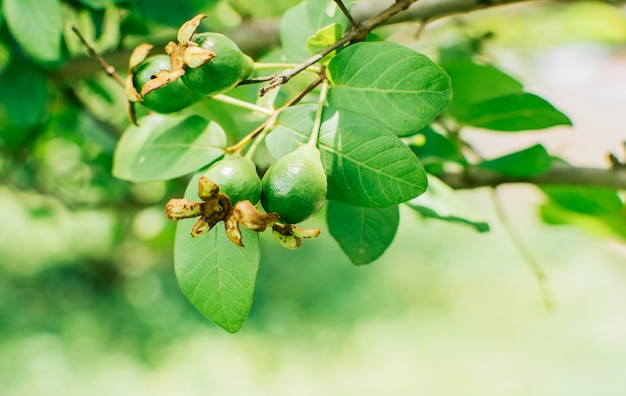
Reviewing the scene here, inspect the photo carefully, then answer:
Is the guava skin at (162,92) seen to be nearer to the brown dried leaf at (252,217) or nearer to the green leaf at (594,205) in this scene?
the brown dried leaf at (252,217)

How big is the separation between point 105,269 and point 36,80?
318 centimetres

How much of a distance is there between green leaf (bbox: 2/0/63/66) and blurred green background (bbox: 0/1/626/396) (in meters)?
1.03

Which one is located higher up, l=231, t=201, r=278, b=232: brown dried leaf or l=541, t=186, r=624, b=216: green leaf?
l=231, t=201, r=278, b=232: brown dried leaf

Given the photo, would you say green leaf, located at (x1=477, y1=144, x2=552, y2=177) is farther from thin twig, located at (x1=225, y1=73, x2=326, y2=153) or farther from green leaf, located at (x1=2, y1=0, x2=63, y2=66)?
green leaf, located at (x1=2, y1=0, x2=63, y2=66)

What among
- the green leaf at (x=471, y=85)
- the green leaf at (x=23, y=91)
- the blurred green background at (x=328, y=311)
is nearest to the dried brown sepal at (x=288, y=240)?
the green leaf at (x=471, y=85)

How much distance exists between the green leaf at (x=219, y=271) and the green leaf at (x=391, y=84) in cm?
17

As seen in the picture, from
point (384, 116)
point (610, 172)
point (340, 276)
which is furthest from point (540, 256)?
point (384, 116)

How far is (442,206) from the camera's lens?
2.31 ft

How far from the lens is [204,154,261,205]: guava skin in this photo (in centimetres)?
51

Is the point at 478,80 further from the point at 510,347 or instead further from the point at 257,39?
the point at 510,347

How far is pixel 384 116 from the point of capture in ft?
1.96

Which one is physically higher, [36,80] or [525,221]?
[36,80]

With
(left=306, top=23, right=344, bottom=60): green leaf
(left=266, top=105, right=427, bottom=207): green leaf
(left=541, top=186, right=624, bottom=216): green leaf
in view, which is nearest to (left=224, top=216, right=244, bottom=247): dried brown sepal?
(left=266, top=105, right=427, bottom=207): green leaf

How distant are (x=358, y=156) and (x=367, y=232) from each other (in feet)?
0.45
